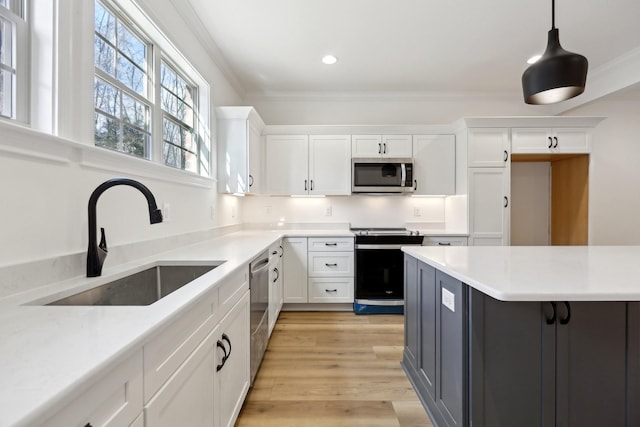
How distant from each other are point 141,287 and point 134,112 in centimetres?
106

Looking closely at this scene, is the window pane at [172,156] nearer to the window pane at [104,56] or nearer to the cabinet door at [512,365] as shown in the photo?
the window pane at [104,56]

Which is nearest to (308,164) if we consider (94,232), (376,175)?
(376,175)

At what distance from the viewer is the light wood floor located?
5.43 ft

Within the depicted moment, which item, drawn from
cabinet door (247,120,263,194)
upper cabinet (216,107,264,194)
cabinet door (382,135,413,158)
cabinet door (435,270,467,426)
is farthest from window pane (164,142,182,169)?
cabinet door (382,135,413,158)

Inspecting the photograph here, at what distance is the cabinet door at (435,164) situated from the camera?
355cm

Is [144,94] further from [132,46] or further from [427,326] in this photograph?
[427,326]

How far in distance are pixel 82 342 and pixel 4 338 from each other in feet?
0.63

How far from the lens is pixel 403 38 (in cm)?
260

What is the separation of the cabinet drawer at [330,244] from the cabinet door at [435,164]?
1052mm

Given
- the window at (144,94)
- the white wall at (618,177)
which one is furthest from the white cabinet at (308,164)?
the white wall at (618,177)

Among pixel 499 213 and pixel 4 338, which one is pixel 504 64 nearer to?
pixel 499 213

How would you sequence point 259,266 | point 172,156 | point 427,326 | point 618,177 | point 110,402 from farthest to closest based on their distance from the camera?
point 618,177, point 172,156, point 259,266, point 427,326, point 110,402

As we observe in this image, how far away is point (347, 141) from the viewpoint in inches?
139

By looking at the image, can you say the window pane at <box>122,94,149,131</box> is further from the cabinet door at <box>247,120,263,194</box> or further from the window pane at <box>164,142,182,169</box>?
the cabinet door at <box>247,120,263,194</box>
